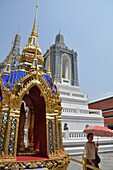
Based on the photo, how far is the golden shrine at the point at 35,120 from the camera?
298 centimetres

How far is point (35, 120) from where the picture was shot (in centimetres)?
444

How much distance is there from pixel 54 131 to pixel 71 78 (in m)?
20.0

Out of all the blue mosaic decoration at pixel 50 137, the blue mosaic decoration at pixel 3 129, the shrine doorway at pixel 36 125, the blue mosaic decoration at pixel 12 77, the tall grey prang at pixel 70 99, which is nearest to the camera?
the blue mosaic decoration at pixel 3 129

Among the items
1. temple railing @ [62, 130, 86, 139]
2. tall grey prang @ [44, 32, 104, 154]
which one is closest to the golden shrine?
tall grey prang @ [44, 32, 104, 154]

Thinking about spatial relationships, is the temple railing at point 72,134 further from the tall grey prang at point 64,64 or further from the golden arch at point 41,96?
the tall grey prang at point 64,64

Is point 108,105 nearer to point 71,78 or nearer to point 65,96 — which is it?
point 71,78

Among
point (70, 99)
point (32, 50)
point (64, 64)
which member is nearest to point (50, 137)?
point (32, 50)

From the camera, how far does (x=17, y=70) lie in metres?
3.76

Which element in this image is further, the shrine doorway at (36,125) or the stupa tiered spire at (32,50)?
the stupa tiered spire at (32,50)

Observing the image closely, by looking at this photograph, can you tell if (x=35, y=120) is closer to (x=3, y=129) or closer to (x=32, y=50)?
(x=3, y=129)

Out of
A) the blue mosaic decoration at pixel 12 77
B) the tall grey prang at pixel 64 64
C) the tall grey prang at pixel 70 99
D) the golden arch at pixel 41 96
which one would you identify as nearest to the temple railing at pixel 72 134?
the tall grey prang at pixel 70 99

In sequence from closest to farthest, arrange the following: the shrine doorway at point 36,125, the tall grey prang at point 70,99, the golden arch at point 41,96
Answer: the golden arch at point 41,96, the shrine doorway at point 36,125, the tall grey prang at point 70,99

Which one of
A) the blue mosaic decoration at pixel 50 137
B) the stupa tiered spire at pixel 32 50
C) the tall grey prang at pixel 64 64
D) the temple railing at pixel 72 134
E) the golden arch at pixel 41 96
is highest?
the tall grey prang at pixel 64 64

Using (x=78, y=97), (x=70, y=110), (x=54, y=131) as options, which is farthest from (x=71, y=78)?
(x=54, y=131)
